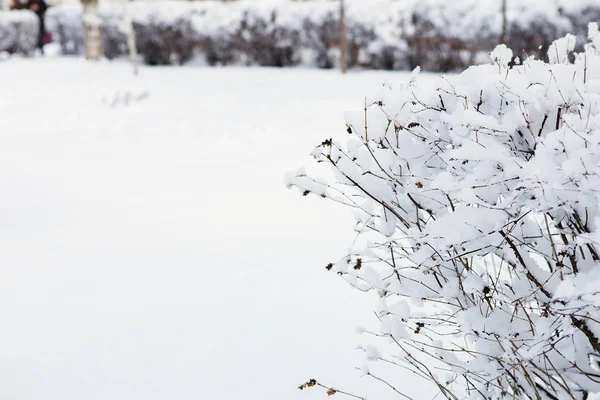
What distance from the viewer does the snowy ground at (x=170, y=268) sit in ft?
8.75

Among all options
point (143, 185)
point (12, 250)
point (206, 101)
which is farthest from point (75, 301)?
point (206, 101)

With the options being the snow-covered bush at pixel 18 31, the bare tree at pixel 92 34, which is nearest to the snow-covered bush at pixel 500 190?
the bare tree at pixel 92 34

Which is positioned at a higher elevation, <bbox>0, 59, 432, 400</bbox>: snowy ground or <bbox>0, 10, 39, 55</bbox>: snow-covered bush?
<bbox>0, 10, 39, 55</bbox>: snow-covered bush

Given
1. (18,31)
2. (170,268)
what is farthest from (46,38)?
(170,268)

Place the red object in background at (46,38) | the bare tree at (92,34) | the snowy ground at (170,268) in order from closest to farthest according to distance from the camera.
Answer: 1. the snowy ground at (170,268)
2. the bare tree at (92,34)
3. the red object in background at (46,38)

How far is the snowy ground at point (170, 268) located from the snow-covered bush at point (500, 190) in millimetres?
1116

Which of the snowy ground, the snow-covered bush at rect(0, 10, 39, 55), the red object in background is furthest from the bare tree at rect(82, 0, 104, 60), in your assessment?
the snowy ground

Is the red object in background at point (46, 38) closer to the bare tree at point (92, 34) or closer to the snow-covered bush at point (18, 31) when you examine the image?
the snow-covered bush at point (18, 31)

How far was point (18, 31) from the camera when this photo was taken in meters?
17.2

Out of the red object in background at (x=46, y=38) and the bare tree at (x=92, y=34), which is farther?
the red object in background at (x=46, y=38)

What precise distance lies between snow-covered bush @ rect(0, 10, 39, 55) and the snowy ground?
10.6 meters

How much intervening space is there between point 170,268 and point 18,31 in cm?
1602

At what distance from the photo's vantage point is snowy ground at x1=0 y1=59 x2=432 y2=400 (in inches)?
105

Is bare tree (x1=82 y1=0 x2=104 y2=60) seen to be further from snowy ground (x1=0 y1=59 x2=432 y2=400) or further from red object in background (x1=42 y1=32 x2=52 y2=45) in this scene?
snowy ground (x1=0 y1=59 x2=432 y2=400)
